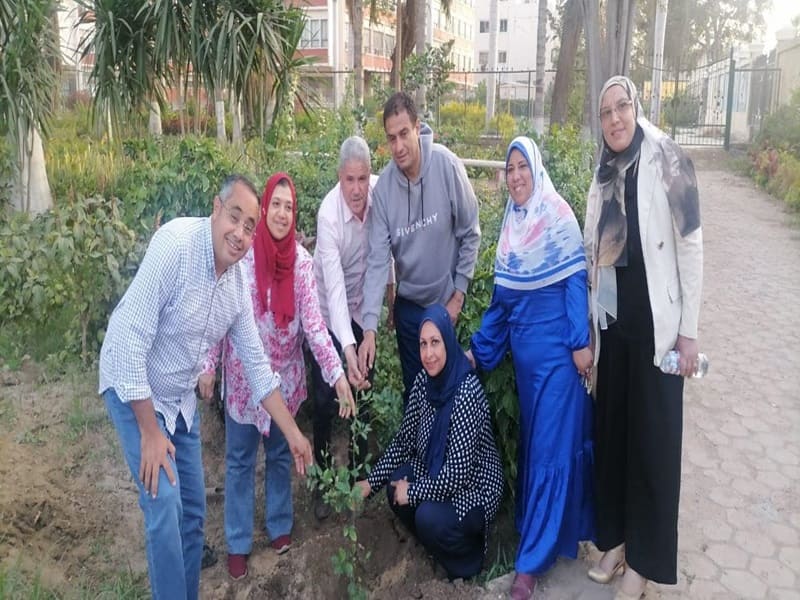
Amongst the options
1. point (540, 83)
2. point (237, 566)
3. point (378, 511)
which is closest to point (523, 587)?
point (378, 511)

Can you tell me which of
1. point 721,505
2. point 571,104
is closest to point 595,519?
point 721,505

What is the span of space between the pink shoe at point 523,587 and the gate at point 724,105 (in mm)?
15039

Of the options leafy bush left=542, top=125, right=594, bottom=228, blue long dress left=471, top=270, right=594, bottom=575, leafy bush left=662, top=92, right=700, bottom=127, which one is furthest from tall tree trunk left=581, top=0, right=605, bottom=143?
leafy bush left=662, top=92, right=700, bottom=127

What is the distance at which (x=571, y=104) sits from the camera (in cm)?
1830

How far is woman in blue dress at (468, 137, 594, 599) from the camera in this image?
8.96ft

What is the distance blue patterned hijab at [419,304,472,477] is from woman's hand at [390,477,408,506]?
0.37 ft

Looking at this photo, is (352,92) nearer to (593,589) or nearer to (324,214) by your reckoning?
(324,214)

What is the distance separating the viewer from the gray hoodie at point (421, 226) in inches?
124

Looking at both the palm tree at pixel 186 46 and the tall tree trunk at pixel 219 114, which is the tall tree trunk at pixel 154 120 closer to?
the palm tree at pixel 186 46

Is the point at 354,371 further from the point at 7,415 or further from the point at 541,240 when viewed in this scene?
the point at 7,415

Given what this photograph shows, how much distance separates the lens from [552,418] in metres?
2.80

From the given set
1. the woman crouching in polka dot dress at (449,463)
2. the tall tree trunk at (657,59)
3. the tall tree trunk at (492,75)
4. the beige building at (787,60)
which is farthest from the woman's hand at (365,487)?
the tall tree trunk at (492,75)

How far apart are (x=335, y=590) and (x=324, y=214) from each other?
159 centimetres

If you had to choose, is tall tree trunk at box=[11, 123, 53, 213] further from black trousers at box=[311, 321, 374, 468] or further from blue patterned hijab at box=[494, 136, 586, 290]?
blue patterned hijab at box=[494, 136, 586, 290]
